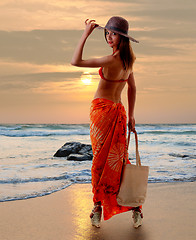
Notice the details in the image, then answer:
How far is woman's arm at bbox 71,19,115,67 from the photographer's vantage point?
268 cm

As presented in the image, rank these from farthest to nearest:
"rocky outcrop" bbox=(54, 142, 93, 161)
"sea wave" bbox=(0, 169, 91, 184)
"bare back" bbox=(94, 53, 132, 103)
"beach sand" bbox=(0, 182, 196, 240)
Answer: "rocky outcrop" bbox=(54, 142, 93, 161) < "sea wave" bbox=(0, 169, 91, 184) < "bare back" bbox=(94, 53, 132, 103) < "beach sand" bbox=(0, 182, 196, 240)

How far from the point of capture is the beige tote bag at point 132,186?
299cm

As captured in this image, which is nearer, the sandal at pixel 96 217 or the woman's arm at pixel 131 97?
the sandal at pixel 96 217

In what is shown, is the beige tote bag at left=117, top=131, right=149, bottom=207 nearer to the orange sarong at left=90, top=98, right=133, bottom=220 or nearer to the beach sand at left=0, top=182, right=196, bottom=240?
the orange sarong at left=90, top=98, right=133, bottom=220

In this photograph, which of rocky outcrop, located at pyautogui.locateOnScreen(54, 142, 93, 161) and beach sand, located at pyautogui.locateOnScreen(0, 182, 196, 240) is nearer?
beach sand, located at pyautogui.locateOnScreen(0, 182, 196, 240)

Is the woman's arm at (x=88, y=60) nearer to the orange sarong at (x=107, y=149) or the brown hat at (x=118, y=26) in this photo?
the brown hat at (x=118, y=26)

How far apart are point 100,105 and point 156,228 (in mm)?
1146

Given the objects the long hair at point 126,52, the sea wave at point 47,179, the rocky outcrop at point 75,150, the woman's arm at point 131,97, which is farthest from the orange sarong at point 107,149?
the rocky outcrop at point 75,150

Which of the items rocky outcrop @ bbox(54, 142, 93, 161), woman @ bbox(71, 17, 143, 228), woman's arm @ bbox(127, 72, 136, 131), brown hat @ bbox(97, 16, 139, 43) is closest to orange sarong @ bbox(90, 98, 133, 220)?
woman @ bbox(71, 17, 143, 228)

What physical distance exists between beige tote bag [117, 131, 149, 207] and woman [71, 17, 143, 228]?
7 cm

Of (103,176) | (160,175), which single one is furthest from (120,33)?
(160,175)

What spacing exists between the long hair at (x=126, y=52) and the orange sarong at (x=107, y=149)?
35 cm

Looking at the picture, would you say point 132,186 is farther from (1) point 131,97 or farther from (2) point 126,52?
(2) point 126,52

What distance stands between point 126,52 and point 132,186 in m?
1.15
